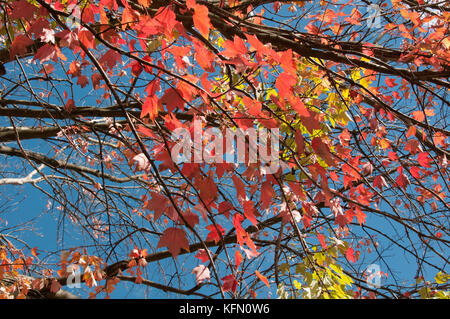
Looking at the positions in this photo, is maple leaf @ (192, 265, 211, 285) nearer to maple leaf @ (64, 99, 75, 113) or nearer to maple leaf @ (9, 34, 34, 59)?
maple leaf @ (9, 34, 34, 59)

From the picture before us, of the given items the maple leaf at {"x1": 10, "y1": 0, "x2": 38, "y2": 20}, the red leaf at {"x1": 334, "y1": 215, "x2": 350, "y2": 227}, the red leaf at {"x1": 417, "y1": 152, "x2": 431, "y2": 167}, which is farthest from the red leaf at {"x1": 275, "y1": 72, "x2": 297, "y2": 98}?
the red leaf at {"x1": 417, "y1": 152, "x2": 431, "y2": 167}

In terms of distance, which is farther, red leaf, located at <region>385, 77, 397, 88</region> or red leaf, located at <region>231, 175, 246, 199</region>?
red leaf, located at <region>385, 77, 397, 88</region>

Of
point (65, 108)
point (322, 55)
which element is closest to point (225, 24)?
point (322, 55)

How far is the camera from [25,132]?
3744 mm

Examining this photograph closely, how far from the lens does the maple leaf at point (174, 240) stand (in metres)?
1.27

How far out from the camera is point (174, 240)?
1.28 metres

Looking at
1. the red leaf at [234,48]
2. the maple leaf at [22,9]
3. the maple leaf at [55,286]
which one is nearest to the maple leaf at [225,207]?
the red leaf at [234,48]

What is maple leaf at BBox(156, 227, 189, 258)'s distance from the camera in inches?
50.2

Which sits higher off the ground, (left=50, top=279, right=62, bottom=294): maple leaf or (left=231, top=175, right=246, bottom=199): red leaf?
(left=231, top=175, right=246, bottom=199): red leaf

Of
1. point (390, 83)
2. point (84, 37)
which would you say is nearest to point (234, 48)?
point (84, 37)

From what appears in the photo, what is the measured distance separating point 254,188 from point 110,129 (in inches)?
89.8

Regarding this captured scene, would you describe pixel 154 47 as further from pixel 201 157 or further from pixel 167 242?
pixel 167 242

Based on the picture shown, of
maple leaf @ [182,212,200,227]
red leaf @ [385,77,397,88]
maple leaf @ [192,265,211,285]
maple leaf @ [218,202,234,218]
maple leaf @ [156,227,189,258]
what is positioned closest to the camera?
maple leaf @ [156,227,189,258]

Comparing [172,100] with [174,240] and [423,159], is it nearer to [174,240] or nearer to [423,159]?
[174,240]
